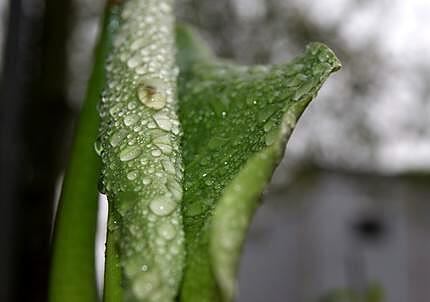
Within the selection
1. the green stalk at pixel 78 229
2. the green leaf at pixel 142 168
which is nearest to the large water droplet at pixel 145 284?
the green leaf at pixel 142 168

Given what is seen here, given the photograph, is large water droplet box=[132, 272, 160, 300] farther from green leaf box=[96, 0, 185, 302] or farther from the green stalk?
the green stalk

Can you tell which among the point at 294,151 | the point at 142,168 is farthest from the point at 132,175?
the point at 294,151

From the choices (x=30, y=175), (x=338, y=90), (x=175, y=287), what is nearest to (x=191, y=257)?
(x=175, y=287)

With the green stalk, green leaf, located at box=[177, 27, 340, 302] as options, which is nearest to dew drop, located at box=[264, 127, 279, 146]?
green leaf, located at box=[177, 27, 340, 302]

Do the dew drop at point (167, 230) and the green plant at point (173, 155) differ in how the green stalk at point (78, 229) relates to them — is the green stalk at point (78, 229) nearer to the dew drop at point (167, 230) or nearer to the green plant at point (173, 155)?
the green plant at point (173, 155)

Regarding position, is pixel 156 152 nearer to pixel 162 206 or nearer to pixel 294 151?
pixel 162 206
